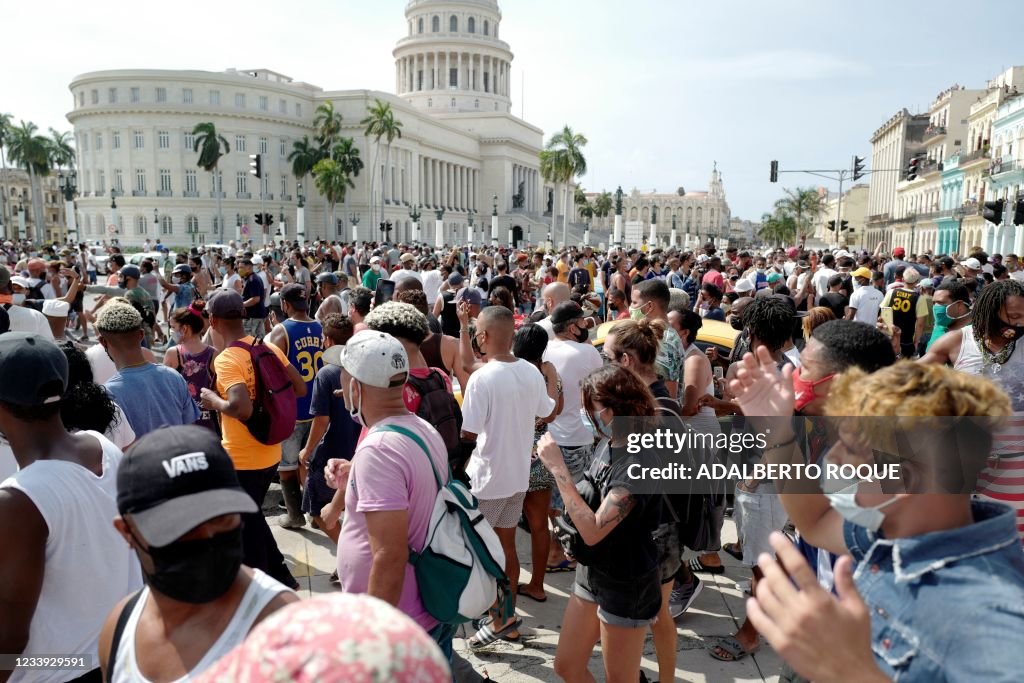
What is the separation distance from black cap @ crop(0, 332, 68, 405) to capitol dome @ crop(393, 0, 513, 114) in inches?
3960

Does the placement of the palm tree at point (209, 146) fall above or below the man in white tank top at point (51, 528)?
above

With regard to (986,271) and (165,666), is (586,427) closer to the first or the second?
(165,666)

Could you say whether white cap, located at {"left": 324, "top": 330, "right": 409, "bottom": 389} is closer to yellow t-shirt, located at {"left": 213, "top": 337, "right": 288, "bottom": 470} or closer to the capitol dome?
yellow t-shirt, located at {"left": 213, "top": 337, "right": 288, "bottom": 470}

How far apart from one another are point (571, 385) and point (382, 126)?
66821 mm

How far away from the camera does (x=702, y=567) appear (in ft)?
17.5

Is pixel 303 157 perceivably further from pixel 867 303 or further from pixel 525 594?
pixel 525 594

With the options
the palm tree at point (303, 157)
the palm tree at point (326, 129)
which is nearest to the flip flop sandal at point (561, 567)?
the palm tree at point (303, 157)

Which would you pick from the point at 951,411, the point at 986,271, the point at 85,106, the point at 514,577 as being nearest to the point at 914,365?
the point at 951,411

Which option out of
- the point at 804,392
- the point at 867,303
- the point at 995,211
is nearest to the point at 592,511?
the point at 804,392

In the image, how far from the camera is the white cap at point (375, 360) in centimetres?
279

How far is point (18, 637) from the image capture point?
219cm

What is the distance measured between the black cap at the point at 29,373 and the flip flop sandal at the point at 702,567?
4355mm

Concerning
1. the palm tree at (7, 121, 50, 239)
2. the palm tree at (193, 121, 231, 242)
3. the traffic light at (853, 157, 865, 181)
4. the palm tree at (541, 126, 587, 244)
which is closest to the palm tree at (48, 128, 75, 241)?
the palm tree at (7, 121, 50, 239)

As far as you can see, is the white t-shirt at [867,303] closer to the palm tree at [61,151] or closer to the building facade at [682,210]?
the palm tree at [61,151]
